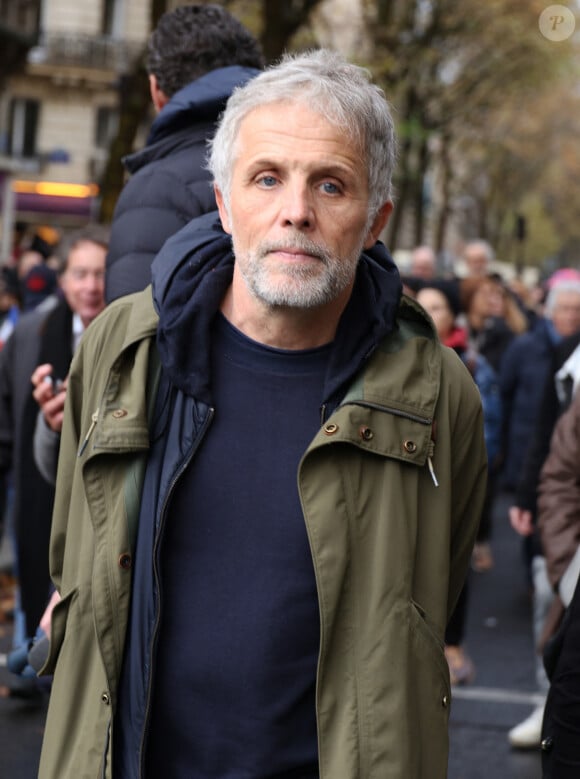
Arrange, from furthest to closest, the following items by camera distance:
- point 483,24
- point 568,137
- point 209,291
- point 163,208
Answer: point 568,137 < point 483,24 < point 163,208 < point 209,291

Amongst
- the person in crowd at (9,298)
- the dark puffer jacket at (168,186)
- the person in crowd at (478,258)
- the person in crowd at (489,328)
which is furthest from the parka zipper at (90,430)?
the person in crowd at (478,258)

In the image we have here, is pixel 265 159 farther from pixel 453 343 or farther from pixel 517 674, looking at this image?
pixel 517 674

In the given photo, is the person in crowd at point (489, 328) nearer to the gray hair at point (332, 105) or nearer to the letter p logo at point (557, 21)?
the letter p logo at point (557, 21)

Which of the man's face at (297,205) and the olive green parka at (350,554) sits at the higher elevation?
the man's face at (297,205)

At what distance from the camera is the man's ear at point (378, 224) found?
3109 mm

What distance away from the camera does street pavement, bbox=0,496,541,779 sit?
644 centimetres

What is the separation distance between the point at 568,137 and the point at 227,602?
52.2 meters

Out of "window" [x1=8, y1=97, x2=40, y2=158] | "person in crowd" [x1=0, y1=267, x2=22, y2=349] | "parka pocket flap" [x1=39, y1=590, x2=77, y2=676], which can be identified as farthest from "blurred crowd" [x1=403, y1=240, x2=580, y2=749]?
"window" [x1=8, y1=97, x2=40, y2=158]

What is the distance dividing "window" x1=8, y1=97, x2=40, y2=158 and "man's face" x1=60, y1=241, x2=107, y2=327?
41400mm

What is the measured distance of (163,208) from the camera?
12.5ft

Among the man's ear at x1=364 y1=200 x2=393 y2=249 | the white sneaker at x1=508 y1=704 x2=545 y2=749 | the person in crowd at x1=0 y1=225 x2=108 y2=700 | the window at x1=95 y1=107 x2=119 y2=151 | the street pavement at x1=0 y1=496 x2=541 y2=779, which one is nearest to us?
the man's ear at x1=364 y1=200 x2=393 y2=249

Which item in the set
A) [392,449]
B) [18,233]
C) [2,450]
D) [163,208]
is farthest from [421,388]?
[18,233]

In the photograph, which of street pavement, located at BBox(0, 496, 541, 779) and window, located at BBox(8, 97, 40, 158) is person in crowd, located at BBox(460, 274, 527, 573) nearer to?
street pavement, located at BBox(0, 496, 541, 779)

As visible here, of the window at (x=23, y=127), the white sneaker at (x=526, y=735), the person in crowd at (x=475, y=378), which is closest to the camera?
the white sneaker at (x=526, y=735)
